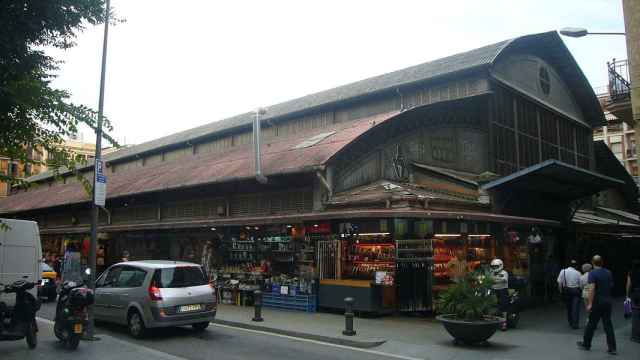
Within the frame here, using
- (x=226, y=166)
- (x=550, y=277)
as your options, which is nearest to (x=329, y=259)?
(x=226, y=166)

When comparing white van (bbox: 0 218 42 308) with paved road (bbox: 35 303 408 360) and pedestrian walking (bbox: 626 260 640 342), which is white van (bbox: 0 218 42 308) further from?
pedestrian walking (bbox: 626 260 640 342)

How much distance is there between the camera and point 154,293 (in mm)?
11859

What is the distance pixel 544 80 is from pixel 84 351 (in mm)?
23166

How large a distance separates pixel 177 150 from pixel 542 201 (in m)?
19.4

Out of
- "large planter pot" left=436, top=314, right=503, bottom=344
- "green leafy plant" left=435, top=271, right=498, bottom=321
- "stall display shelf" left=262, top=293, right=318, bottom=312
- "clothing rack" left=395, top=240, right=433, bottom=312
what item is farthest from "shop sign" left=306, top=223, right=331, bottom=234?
"large planter pot" left=436, top=314, right=503, bottom=344

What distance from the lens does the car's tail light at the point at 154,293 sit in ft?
38.7

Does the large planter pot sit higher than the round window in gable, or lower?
lower

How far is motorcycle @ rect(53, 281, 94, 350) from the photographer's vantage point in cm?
1075

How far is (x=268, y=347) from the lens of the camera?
1127cm

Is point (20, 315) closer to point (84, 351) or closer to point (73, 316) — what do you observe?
point (73, 316)

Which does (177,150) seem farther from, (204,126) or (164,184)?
(164,184)

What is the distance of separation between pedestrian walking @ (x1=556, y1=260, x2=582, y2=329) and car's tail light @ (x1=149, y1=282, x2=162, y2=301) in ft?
34.3

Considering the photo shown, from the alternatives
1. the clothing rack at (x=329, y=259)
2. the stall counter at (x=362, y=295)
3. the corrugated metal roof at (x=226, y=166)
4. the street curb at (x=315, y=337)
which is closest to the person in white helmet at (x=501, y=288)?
the stall counter at (x=362, y=295)

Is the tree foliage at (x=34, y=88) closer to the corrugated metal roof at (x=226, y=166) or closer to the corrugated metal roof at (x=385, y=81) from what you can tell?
the corrugated metal roof at (x=226, y=166)
